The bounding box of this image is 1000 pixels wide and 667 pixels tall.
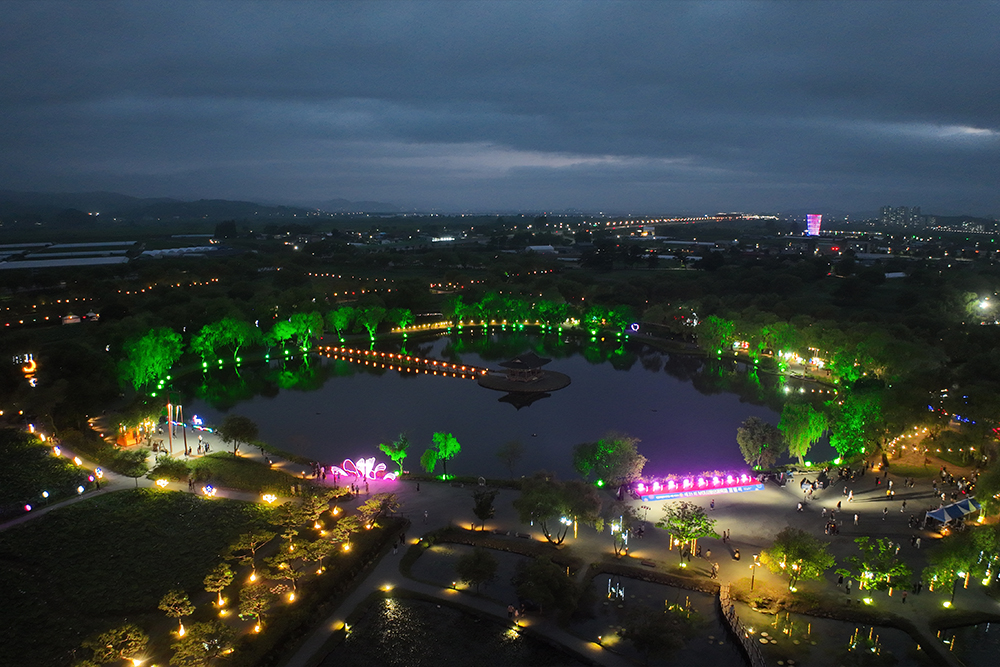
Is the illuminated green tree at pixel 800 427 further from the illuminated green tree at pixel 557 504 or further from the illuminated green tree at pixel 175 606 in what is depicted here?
the illuminated green tree at pixel 175 606

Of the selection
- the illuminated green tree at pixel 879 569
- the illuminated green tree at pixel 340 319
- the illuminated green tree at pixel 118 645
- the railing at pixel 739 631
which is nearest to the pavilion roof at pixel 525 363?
the illuminated green tree at pixel 340 319

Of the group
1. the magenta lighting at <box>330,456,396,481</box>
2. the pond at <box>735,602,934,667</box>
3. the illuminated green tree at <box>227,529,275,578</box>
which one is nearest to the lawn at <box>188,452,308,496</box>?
the magenta lighting at <box>330,456,396,481</box>

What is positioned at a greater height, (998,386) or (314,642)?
(998,386)

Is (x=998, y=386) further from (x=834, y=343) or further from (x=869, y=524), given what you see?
(x=869, y=524)

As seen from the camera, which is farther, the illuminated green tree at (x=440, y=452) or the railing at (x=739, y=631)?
the illuminated green tree at (x=440, y=452)

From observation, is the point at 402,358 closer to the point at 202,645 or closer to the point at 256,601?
the point at 256,601

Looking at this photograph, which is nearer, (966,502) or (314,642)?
(314,642)

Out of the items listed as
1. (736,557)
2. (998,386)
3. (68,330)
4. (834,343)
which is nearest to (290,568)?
(736,557)

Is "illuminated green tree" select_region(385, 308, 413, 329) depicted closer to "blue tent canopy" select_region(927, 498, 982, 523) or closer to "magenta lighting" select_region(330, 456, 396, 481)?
"magenta lighting" select_region(330, 456, 396, 481)
